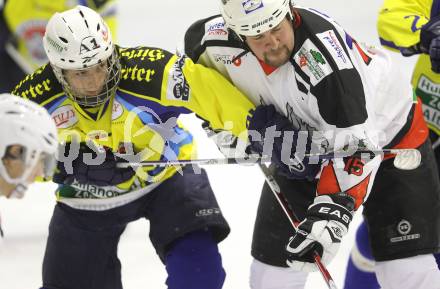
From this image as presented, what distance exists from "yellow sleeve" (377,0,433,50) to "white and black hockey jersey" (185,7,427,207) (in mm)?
284

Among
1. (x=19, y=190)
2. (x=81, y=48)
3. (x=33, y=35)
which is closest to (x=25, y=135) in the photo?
(x=19, y=190)

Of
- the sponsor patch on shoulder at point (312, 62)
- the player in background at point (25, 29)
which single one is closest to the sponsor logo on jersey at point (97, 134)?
the sponsor patch on shoulder at point (312, 62)

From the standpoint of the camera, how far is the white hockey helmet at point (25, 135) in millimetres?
2195

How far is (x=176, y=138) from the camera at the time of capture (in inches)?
128

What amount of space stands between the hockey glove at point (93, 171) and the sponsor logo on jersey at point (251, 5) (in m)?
0.72

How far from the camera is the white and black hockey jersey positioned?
2793 millimetres

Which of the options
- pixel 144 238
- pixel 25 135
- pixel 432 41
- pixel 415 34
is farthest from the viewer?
pixel 144 238

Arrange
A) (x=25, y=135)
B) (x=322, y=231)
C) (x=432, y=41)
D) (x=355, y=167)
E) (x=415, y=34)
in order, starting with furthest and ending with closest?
(x=415, y=34), (x=432, y=41), (x=355, y=167), (x=322, y=231), (x=25, y=135)

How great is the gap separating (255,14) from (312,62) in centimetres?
22

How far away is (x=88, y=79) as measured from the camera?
116 inches

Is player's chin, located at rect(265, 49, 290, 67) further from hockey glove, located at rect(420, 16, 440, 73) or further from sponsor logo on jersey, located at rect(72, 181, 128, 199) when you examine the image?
sponsor logo on jersey, located at rect(72, 181, 128, 199)

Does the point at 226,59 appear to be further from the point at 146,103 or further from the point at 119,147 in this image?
the point at 119,147

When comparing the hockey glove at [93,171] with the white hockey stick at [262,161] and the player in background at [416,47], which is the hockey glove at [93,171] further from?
the player in background at [416,47]

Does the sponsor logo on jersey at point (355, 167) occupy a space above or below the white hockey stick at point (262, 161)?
above
